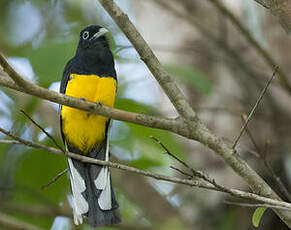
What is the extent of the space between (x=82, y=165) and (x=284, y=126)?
2337mm

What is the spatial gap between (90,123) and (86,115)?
7cm

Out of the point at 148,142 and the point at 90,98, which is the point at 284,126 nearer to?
the point at 148,142

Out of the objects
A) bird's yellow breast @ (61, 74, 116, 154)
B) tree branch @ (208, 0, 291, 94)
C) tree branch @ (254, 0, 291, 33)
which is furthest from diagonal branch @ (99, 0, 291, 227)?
tree branch @ (208, 0, 291, 94)

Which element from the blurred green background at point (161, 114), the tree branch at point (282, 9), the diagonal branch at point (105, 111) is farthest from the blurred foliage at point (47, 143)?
the tree branch at point (282, 9)

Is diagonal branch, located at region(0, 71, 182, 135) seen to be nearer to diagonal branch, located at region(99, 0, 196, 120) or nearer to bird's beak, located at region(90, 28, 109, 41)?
diagonal branch, located at region(99, 0, 196, 120)

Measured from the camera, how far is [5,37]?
5.92m

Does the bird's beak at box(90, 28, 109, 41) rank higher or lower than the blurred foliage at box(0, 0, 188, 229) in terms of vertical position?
higher

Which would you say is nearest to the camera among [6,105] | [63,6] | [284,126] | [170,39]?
[6,105]

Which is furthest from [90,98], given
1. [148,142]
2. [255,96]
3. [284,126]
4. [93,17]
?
[93,17]

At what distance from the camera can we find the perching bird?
10.3 ft

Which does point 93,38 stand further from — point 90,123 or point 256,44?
point 256,44

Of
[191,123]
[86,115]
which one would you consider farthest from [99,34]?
[191,123]

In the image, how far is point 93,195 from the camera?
3229mm

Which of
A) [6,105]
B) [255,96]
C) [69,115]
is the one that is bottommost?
[6,105]
